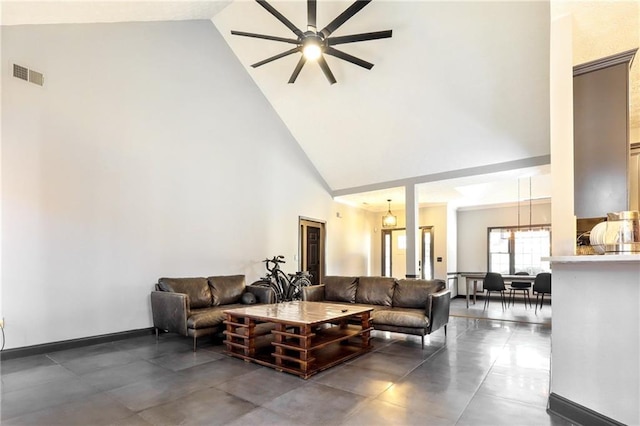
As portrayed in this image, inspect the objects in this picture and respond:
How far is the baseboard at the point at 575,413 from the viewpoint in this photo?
2164mm

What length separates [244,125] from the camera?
6551 millimetres

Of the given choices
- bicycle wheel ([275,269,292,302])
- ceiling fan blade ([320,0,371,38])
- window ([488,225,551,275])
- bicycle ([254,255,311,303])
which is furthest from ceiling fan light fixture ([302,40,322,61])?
window ([488,225,551,275])

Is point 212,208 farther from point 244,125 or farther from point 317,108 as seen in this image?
point 317,108

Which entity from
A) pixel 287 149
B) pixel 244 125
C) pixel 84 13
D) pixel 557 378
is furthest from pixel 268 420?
pixel 287 149

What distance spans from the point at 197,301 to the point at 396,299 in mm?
2955

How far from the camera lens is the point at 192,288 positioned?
483 centimetres

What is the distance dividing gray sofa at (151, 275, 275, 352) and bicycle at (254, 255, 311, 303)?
36.9 inches

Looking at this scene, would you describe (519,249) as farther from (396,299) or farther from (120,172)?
(120,172)

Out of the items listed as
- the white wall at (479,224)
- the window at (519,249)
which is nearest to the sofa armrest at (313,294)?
the window at (519,249)

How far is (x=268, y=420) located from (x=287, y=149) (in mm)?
5948

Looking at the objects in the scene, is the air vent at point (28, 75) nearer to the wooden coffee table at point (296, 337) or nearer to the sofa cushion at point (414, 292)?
the wooden coffee table at point (296, 337)

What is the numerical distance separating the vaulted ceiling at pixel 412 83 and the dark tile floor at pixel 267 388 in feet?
10.2

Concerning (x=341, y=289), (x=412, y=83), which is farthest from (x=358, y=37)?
(x=341, y=289)

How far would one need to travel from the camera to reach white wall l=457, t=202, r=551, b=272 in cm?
910
